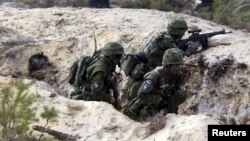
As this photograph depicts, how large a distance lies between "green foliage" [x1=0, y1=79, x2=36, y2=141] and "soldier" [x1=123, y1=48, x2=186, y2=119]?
1.95m

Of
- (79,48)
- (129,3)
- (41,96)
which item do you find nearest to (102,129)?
(41,96)

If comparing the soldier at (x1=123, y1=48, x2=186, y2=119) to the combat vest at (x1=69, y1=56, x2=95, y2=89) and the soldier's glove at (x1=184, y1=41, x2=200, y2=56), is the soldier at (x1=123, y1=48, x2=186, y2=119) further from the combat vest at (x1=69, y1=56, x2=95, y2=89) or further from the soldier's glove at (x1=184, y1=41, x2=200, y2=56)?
the soldier's glove at (x1=184, y1=41, x2=200, y2=56)

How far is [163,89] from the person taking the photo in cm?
774

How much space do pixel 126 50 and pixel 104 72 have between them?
10.7 ft

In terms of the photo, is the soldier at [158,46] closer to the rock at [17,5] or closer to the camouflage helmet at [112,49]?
the camouflage helmet at [112,49]

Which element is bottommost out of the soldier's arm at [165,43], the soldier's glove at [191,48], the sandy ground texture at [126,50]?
the sandy ground texture at [126,50]

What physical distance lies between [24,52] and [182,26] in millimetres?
4187

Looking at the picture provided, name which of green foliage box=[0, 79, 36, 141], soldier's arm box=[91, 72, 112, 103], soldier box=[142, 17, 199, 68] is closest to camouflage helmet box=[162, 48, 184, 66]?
soldier's arm box=[91, 72, 112, 103]

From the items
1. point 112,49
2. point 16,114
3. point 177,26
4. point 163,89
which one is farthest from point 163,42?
point 16,114

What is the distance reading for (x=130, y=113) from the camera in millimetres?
8250

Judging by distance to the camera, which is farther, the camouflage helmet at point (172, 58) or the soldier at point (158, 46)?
the soldier at point (158, 46)

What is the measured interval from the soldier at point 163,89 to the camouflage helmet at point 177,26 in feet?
5.17

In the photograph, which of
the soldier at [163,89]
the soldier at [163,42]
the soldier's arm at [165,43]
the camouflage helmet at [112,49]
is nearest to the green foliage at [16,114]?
the soldier at [163,89]

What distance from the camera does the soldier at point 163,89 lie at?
762 cm
